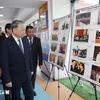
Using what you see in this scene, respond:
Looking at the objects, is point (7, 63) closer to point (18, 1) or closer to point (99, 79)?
point (99, 79)

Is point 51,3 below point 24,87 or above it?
above

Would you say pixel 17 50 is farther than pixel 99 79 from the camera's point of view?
Yes

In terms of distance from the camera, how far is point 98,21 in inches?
70.3

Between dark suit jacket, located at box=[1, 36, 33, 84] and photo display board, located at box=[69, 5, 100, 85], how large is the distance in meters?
0.72

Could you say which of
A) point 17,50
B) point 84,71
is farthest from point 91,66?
point 17,50

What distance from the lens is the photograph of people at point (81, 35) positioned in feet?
6.50

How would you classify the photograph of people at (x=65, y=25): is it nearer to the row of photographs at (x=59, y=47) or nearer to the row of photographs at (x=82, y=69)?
the row of photographs at (x=59, y=47)

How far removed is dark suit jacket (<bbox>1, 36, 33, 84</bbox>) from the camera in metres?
2.00

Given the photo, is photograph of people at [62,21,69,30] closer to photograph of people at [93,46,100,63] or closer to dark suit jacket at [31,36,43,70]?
dark suit jacket at [31,36,43,70]

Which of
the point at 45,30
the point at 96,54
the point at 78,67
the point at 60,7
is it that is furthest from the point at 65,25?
the point at 45,30

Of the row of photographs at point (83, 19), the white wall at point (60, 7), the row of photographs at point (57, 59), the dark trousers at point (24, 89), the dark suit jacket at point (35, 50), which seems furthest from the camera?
the white wall at point (60, 7)

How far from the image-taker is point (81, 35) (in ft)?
6.86

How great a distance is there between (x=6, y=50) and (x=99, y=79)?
1270mm

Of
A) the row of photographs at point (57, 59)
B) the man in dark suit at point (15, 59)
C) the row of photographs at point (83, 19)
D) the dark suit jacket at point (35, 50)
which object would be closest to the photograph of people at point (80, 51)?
the row of photographs at point (83, 19)
